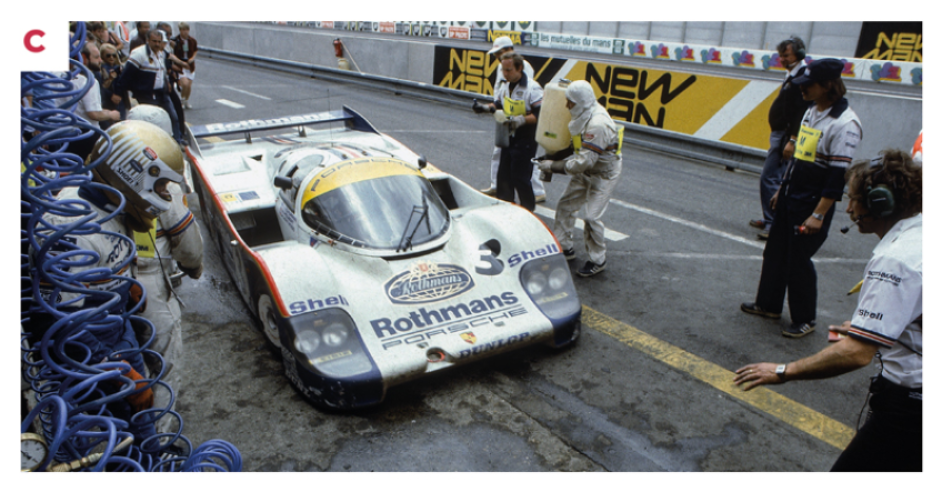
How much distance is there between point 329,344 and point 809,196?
3.43m

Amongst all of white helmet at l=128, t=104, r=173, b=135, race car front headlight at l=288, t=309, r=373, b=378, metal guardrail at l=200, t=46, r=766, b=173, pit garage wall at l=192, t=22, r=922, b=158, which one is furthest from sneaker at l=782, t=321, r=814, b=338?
metal guardrail at l=200, t=46, r=766, b=173

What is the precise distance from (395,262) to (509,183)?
297 cm

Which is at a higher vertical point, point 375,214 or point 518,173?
point 518,173

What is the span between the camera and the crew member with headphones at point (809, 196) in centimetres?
417

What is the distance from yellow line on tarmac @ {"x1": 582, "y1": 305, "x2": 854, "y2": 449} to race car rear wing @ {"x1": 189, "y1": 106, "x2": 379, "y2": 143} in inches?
142

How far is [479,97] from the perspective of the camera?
1370 centimetres

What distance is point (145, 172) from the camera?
297 cm

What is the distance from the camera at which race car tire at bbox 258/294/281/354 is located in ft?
13.0

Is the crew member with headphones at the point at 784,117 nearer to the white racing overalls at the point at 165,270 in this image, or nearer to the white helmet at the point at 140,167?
the white racing overalls at the point at 165,270

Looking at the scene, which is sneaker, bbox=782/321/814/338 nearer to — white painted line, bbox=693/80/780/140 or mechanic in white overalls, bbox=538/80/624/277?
mechanic in white overalls, bbox=538/80/624/277

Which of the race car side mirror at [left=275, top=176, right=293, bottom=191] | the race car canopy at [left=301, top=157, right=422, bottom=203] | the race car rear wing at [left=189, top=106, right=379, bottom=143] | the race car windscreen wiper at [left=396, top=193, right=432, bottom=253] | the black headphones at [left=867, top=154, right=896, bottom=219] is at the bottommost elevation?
the race car windscreen wiper at [left=396, top=193, right=432, bottom=253]

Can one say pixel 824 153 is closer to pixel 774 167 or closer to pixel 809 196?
pixel 809 196

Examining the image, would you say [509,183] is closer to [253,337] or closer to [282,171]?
[282,171]

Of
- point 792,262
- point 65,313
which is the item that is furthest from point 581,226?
point 65,313
